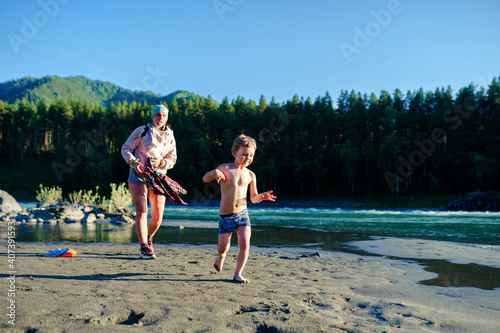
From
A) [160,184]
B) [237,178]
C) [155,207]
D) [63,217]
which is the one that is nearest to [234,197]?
[237,178]

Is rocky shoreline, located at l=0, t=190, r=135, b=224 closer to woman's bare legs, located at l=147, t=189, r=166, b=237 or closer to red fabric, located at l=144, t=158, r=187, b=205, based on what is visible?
woman's bare legs, located at l=147, t=189, r=166, b=237

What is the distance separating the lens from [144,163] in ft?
17.5

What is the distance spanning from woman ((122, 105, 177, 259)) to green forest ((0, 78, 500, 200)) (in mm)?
48965

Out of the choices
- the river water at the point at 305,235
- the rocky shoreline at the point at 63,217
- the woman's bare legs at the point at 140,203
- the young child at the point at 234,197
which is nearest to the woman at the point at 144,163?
the woman's bare legs at the point at 140,203

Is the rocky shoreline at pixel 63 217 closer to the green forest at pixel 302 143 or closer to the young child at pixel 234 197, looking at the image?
the young child at pixel 234 197

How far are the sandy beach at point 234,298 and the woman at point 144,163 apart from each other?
0.53 metres

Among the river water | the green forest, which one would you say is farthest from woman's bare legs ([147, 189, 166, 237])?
the green forest

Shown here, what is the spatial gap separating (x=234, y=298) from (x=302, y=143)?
194 ft

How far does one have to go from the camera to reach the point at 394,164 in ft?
168

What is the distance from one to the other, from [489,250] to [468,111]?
179 ft

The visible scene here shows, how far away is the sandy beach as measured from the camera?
7.53 feet

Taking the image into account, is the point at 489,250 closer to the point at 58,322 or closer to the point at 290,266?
the point at 290,266

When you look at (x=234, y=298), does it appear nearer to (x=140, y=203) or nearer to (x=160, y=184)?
(x=160, y=184)

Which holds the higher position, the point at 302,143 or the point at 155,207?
the point at 302,143
